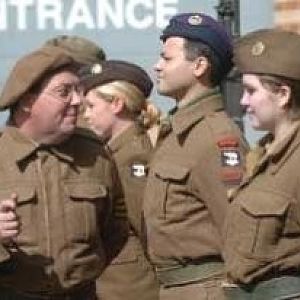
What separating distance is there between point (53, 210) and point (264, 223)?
3.30 feet

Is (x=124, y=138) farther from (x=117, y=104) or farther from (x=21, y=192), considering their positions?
(x=21, y=192)

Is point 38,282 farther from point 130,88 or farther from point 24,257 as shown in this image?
point 130,88

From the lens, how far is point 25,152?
7016 mm

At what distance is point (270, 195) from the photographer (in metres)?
6.36

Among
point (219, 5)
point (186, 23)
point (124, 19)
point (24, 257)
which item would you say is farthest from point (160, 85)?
point (124, 19)

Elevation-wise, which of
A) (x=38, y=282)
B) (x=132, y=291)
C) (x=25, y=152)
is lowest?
(x=132, y=291)

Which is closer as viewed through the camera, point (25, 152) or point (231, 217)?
point (231, 217)

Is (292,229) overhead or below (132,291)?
overhead

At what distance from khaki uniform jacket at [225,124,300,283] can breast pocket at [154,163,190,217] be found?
66 centimetres

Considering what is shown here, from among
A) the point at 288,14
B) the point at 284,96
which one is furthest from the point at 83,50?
the point at 284,96

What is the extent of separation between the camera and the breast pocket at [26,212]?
22.7 ft

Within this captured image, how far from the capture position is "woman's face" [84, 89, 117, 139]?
8.44 meters

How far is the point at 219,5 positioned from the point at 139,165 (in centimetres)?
298

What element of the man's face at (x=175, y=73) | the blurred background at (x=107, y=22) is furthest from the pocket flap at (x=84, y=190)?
the blurred background at (x=107, y=22)
